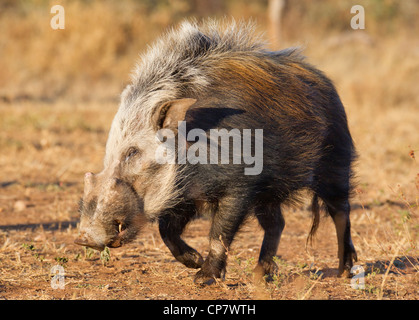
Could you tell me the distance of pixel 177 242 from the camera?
14.3 feet

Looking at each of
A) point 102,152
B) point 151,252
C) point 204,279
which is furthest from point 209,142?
point 102,152

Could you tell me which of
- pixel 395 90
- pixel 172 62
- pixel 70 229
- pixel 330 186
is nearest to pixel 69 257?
pixel 70 229

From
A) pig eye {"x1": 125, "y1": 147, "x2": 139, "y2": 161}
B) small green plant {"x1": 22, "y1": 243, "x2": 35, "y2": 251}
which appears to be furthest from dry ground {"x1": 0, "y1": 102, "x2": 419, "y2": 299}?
pig eye {"x1": 125, "y1": 147, "x2": 139, "y2": 161}

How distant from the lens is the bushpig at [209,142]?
396cm

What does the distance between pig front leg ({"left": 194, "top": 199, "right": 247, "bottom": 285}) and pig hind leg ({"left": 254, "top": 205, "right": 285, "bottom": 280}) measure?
0.39 m

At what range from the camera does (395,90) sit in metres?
12.1

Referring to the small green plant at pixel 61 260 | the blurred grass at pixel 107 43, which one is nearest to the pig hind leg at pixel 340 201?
the small green plant at pixel 61 260

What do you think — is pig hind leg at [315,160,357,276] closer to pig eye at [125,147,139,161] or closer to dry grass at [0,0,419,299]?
dry grass at [0,0,419,299]

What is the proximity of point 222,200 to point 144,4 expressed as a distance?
579 inches

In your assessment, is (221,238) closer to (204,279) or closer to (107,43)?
(204,279)

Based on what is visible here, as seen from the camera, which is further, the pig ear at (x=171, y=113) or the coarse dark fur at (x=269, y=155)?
the coarse dark fur at (x=269, y=155)

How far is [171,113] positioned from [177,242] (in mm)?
926

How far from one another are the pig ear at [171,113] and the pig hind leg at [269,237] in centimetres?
91

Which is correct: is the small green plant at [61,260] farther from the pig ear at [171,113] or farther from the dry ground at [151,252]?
the pig ear at [171,113]
